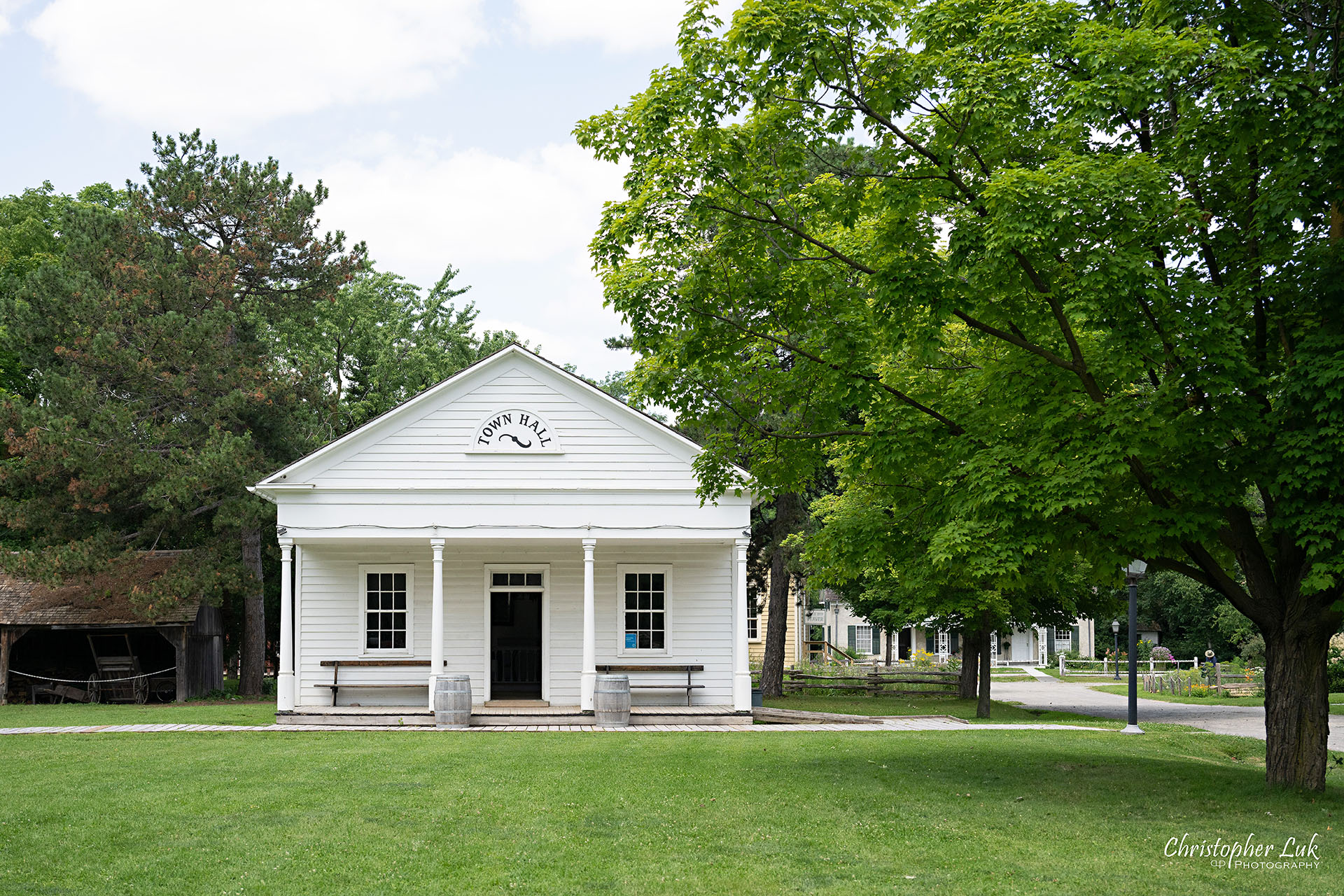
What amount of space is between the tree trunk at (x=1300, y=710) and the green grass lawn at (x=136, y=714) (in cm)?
1565

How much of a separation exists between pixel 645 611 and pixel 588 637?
6.45 feet

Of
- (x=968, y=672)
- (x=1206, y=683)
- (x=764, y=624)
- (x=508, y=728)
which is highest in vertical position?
→ (x=508, y=728)

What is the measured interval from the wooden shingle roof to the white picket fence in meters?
36.5

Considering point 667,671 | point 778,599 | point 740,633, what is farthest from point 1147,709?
point 667,671

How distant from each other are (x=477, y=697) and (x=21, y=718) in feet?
27.2

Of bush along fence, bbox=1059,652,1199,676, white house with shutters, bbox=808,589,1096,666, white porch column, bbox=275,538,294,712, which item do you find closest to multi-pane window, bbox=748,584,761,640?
white porch column, bbox=275,538,294,712

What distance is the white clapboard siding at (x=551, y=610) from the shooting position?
69.9 feet

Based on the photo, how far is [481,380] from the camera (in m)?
21.1

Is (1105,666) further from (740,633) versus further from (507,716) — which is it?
(507,716)

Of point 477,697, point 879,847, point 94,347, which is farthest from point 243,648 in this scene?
point 879,847

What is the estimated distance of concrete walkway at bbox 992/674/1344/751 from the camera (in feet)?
72.9

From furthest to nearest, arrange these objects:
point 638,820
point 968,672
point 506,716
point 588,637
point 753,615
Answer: point 753,615 < point 968,672 < point 588,637 < point 506,716 < point 638,820

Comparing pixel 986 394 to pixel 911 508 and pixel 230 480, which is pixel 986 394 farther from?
pixel 230 480

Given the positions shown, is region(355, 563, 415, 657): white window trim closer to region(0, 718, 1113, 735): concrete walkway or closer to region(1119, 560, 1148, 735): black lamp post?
region(0, 718, 1113, 735): concrete walkway
